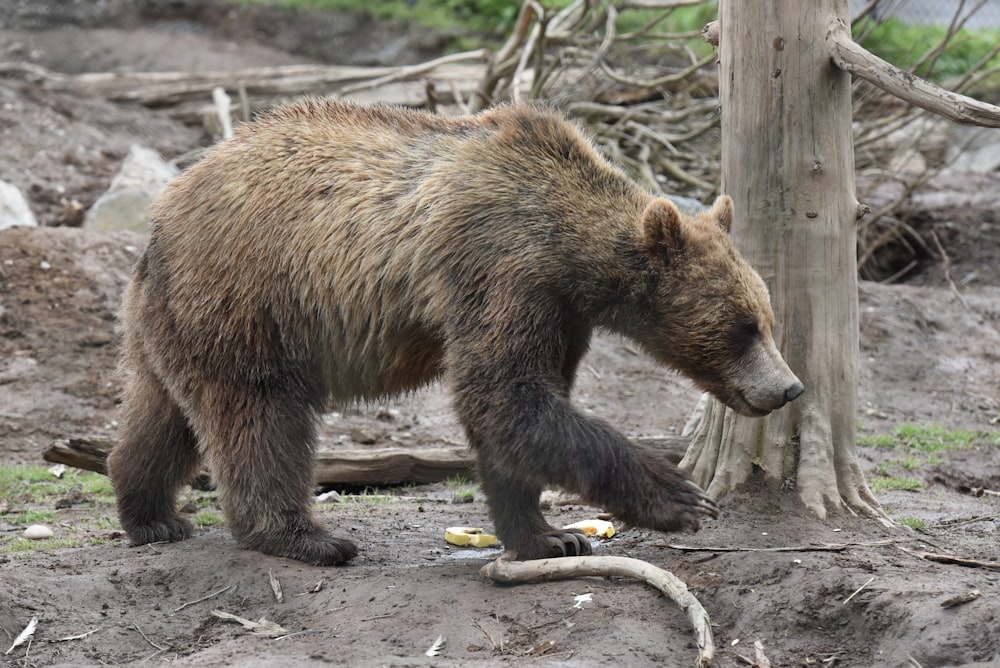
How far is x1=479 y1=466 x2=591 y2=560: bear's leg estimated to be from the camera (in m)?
5.81

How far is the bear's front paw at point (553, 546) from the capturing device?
5801 mm

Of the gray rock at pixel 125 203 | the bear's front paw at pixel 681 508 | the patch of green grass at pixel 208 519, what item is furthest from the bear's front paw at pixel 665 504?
the gray rock at pixel 125 203

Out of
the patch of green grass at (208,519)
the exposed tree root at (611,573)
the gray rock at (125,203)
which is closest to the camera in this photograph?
the exposed tree root at (611,573)

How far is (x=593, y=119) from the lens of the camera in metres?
13.0

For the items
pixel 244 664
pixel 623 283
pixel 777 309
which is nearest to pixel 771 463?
pixel 777 309

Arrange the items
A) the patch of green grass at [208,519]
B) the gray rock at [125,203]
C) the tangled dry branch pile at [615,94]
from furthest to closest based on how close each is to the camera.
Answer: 1. the tangled dry branch pile at [615,94]
2. the gray rock at [125,203]
3. the patch of green grass at [208,519]

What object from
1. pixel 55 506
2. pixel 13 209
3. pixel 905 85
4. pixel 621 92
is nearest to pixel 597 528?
pixel 905 85

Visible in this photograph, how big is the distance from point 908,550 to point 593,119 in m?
8.36

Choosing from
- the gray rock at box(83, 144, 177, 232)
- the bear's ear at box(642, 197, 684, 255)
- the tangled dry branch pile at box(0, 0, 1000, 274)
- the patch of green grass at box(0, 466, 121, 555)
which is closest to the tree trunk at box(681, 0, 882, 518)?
the bear's ear at box(642, 197, 684, 255)

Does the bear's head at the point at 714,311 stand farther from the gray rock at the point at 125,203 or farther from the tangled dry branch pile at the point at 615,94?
the gray rock at the point at 125,203

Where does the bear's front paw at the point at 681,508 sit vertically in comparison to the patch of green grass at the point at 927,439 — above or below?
above

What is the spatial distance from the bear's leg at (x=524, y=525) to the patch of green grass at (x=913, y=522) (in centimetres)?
172

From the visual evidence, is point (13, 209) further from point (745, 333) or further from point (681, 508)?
point (681, 508)

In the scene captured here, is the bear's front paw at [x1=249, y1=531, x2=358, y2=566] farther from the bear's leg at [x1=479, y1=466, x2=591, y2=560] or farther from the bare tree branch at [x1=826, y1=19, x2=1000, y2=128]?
the bare tree branch at [x1=826, y1=19, x2=1000, y2=128]
